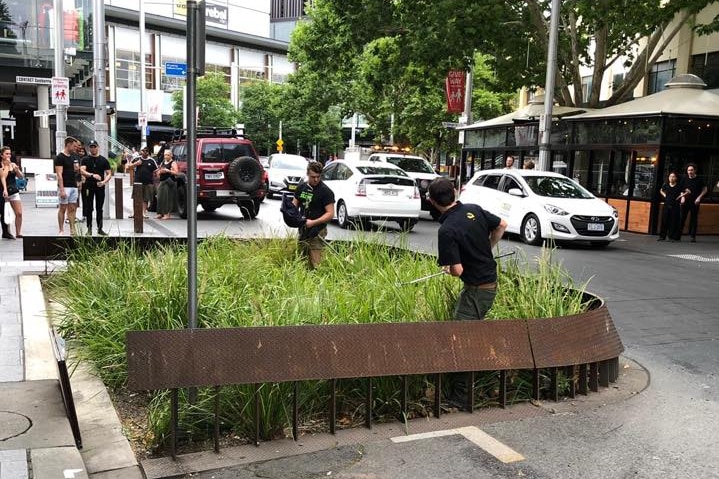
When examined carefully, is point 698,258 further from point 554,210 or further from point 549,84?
point 549,84

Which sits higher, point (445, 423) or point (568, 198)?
point (568, 198)

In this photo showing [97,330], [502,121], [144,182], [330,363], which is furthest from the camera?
[502,121]

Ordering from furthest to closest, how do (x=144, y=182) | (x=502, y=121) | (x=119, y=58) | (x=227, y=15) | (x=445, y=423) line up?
(x=227, y=15) → (x=119, y=58) → (x=502, y=121) → (x=144, y=182) → (x=445, y=423)

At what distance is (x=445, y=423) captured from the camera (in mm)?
4824

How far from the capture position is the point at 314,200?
8.45 metres

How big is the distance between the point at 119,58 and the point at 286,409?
6019 centimetres

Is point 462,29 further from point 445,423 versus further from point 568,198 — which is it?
point 445,423

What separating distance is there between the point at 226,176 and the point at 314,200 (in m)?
9.52

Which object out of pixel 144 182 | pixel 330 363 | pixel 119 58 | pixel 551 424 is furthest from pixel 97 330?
pixel 119 58

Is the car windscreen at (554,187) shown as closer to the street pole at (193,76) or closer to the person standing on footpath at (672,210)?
the person standing on footpath at (672,210)

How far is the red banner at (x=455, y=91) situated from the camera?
25.7m

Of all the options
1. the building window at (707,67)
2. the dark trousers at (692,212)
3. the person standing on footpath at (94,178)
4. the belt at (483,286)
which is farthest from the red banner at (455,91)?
the belt at (483,286)

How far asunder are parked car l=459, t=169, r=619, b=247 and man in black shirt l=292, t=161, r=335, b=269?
6.00m

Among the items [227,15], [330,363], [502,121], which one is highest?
[227,15]
